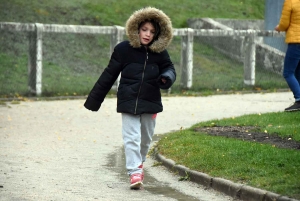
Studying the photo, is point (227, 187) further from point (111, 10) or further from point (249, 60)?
point (111, 10)

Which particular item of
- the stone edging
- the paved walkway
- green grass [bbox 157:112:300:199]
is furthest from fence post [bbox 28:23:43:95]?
the stone edging

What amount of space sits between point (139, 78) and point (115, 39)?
10.9 meters

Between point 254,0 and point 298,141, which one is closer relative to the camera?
point 298,141

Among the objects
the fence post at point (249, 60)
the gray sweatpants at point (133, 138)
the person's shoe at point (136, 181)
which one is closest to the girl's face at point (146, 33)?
the gray sweatpants at point (133, 138)

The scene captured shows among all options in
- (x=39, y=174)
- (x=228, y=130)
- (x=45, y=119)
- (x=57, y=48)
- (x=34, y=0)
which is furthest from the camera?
(x=34, y=0)

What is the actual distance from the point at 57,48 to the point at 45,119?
1019cm

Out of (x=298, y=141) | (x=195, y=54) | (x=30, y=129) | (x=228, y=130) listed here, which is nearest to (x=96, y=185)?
(x=298, y=141)

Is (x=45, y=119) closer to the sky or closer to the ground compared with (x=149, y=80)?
closer to the ground

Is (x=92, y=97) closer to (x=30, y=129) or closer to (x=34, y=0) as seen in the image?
(x=30, y=129)

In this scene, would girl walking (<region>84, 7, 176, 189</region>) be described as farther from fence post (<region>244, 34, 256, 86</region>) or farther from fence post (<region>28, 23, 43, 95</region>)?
fence post (<region>244, 34, 256, 86</region>)

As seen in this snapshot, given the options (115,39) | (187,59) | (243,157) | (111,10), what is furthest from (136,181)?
(111,10)

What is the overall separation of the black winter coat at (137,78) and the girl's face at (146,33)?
0.24ft

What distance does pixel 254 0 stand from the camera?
32.9 meters

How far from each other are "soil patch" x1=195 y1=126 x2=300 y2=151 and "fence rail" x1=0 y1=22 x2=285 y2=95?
6.63m
